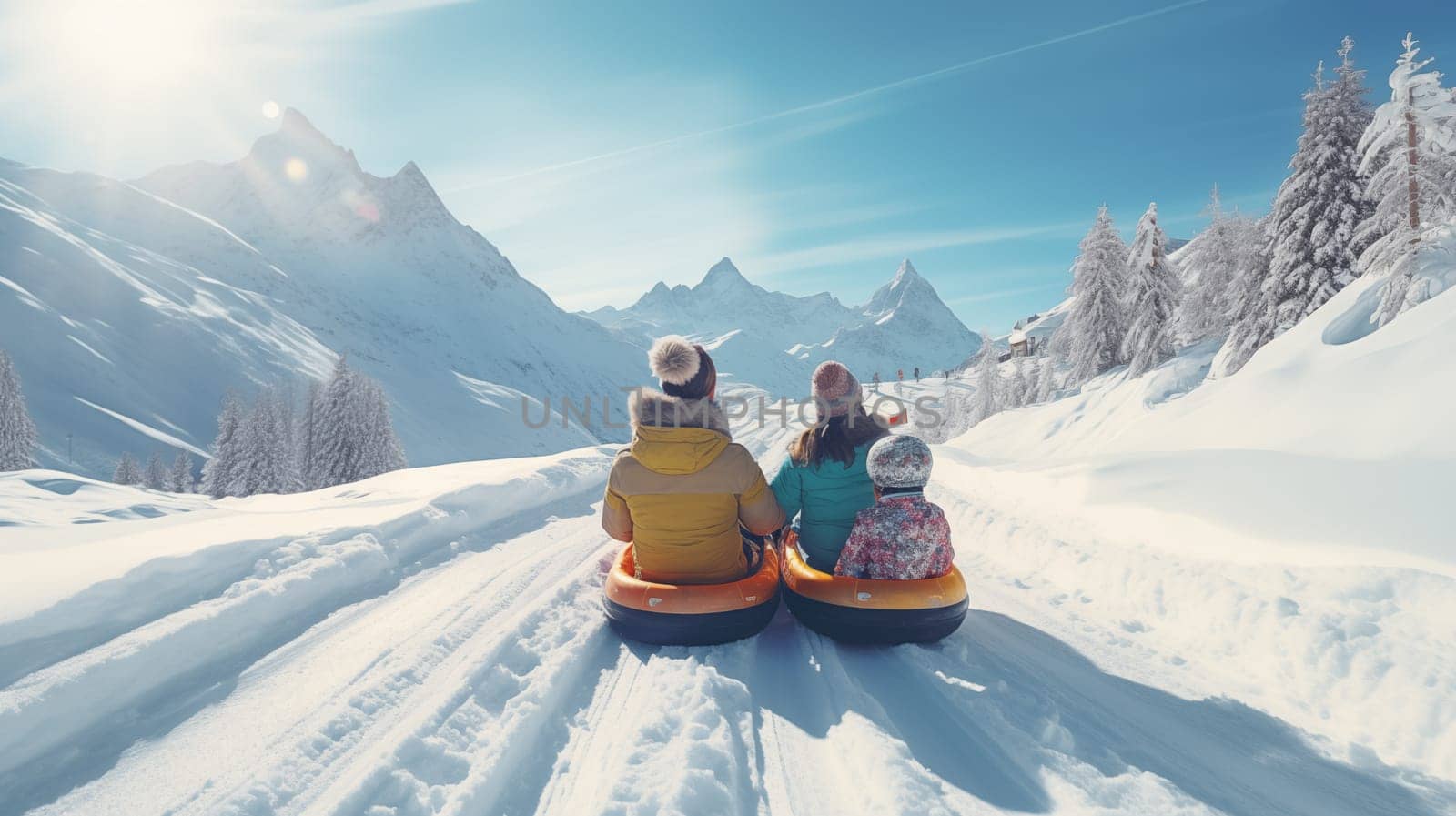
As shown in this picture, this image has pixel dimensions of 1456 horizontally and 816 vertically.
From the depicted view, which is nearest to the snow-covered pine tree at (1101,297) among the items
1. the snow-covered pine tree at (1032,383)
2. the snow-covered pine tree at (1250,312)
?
the snow-covered pine tree at (1250,312)

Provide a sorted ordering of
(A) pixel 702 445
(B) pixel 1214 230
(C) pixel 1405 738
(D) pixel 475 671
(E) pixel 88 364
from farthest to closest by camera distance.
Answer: (E) pixel 88 364 → (B) pixel 1214 230 → (A) pixel 702 445 → (D) pixel 475 671 → (C) pixel 1405 738

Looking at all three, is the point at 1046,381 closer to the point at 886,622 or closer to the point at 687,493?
the point at 886,622

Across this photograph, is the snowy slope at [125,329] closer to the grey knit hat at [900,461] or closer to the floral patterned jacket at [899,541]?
the floral patterned jacket at [899,541]

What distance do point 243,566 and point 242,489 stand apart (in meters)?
34.3

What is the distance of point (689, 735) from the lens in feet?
10.4

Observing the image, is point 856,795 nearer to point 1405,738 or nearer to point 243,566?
point 1405,738

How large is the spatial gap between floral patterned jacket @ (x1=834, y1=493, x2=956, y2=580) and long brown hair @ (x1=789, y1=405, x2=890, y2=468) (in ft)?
1.82

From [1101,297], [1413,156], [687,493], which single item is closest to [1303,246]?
[1413,156]

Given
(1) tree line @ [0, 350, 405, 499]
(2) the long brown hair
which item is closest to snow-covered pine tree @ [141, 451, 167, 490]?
(1) tree line @ [0, 350, 405, 499]

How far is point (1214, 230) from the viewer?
30.3m

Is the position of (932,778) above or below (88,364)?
below

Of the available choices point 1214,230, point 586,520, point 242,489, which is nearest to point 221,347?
point 242,489

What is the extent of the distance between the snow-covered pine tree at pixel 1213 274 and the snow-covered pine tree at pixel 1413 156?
1375 centimetres

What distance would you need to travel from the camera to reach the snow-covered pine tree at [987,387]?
4684 centimetres
